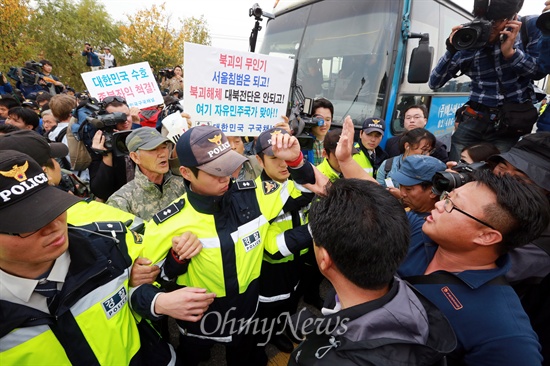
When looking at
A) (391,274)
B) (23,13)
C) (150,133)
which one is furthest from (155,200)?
(23,13)

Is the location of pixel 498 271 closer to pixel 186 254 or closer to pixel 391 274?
pixel 391 274

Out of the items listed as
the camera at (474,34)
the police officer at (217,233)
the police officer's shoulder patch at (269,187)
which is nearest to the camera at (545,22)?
the camera at (474,34)

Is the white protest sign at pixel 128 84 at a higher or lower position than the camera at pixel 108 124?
higher

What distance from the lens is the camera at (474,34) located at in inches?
87.4

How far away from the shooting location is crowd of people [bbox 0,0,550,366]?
96 cm

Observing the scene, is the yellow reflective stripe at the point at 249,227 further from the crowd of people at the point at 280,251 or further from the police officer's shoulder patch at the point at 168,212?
the police officer's shoulder patch at the point at 168,212

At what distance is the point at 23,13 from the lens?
14.1 m

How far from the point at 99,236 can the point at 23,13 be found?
19111mm

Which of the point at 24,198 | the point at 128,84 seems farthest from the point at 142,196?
the point at 128,84

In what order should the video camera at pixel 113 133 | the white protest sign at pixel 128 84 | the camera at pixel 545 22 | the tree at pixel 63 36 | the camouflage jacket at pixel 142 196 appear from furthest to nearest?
the tree at pixel 63 36
the white protest sign at pixel 128 84
the video camera at pixel 113 133
the camouflage jacket at pixel 142 196
the camera at pixel 545 22

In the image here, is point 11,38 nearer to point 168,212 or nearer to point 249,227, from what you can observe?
point 168,212

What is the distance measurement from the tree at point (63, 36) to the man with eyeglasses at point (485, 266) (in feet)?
71.3

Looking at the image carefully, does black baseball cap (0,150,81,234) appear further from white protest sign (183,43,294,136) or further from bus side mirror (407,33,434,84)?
bus side mirror (407,33,434,84)

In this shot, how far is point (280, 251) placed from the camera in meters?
1.87
